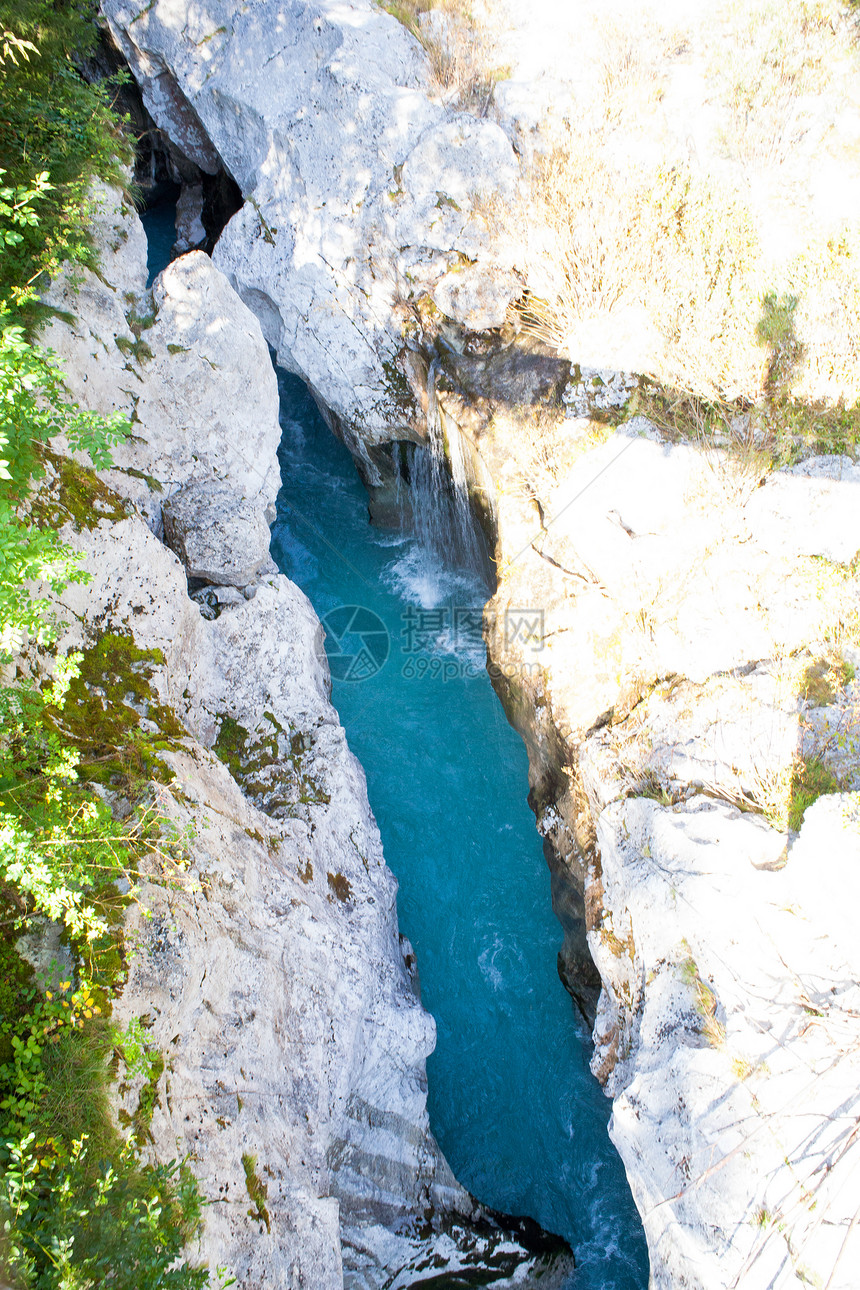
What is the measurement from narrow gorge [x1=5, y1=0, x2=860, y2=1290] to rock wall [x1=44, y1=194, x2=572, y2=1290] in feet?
0.10

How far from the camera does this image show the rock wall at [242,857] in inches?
147

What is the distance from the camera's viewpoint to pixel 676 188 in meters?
7.05

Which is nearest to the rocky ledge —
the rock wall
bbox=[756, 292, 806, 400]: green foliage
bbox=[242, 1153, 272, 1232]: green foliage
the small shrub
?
the small shrub

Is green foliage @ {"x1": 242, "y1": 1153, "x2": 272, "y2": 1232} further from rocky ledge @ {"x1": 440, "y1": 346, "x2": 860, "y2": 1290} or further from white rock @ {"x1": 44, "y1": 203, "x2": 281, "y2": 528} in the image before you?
white rock @ {"x1": 44, "y1": 203, "x2": 281, "y2": 528}

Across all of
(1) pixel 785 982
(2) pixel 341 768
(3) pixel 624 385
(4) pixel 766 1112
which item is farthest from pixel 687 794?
(3) pixel 624 385

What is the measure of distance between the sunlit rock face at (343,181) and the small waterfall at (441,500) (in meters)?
0.57

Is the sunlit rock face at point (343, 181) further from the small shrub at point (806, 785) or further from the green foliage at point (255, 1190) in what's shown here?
the green foliage at point (255, 1190)

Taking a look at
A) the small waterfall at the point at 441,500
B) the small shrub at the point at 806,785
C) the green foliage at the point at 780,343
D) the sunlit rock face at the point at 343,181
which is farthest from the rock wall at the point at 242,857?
the green foliage at the point at 780,343

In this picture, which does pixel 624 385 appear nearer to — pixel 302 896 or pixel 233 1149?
pixel 302 896

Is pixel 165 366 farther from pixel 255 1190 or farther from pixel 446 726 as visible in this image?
pixel 255 1190

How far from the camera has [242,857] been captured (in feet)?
14.8

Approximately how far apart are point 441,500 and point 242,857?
5.79 m

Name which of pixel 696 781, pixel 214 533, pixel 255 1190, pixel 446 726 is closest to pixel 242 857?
pixel 255 1190

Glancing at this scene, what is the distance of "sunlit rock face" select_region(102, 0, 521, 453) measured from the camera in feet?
25.0
